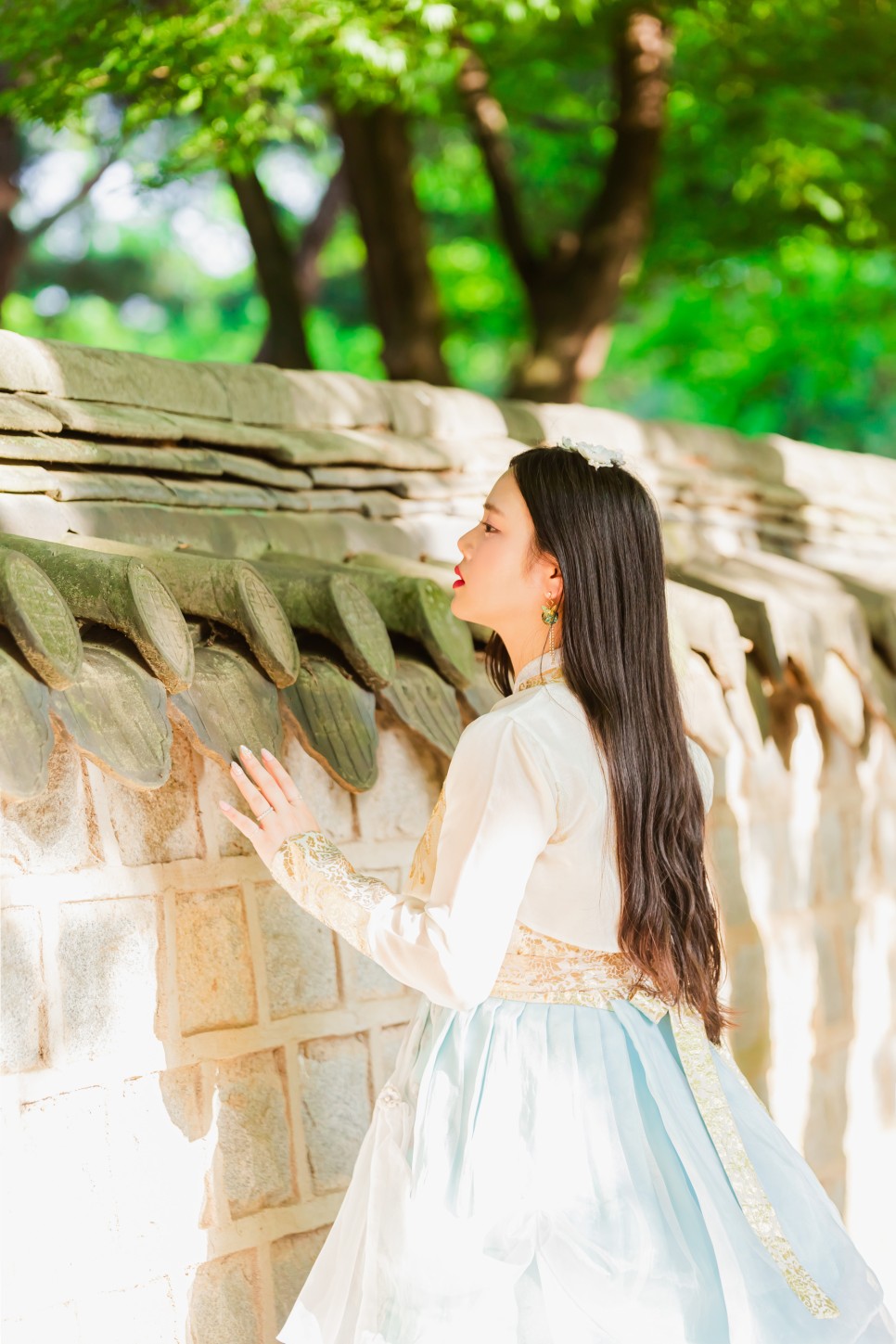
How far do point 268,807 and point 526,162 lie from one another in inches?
268

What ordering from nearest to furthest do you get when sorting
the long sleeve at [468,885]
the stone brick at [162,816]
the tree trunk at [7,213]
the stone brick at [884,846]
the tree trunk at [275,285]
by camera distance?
the long sleeve at [468,885]
the stone brick at [162,816]
the stone brick at [884,846]
the tree trunk at [275,285]
the tree trunk at [7,213]

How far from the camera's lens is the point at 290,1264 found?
7.15 ft

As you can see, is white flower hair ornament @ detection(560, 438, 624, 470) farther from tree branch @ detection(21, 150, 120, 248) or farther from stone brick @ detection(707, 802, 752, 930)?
tree branch @ detection(21, 150, 120, 248)

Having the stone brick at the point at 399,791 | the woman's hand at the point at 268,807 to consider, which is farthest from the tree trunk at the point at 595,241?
the woman's hand at the point at 268,807

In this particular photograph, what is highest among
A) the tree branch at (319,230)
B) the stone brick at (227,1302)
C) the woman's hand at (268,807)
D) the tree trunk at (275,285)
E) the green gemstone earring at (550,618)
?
the tree branch at (319,230)

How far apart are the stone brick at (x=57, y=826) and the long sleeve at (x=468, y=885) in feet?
1.32

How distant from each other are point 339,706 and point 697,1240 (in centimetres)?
91

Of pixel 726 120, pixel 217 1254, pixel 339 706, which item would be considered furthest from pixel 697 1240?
pixel 726 120

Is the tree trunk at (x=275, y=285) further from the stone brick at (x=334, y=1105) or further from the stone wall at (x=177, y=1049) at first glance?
the stone brick at (x=334, y=1105)

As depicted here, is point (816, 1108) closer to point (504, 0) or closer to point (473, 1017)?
point (473, 1017)

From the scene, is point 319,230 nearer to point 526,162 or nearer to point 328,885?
point 526,162

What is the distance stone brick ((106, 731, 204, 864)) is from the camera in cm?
202

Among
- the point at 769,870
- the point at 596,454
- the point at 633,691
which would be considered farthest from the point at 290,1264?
the point at 769,870

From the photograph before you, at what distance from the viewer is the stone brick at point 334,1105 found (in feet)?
7.34
